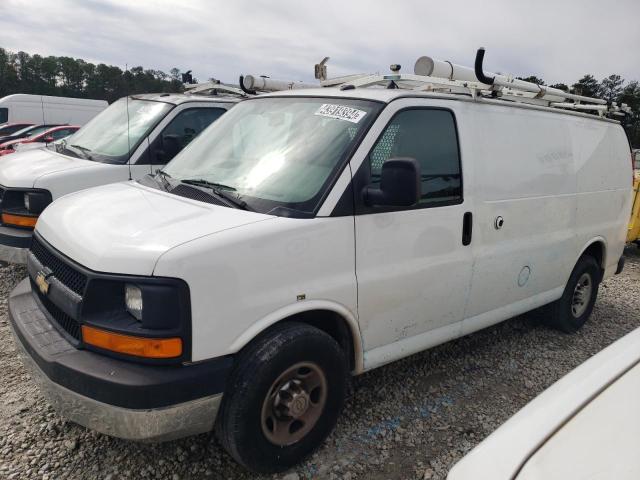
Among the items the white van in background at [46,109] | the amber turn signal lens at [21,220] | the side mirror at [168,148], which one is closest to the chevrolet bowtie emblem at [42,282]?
the amber turn signal lens at [21,220]

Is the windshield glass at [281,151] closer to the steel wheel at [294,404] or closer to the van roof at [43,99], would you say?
the steel wheel at [294,404]

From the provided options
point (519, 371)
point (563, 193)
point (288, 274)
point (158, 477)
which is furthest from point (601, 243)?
point (158, 477)

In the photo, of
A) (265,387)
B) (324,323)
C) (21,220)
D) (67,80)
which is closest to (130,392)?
(265,387)

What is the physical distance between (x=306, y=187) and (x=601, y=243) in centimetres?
370

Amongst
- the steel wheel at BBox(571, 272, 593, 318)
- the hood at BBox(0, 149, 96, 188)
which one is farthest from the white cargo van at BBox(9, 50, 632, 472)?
the hood at BBox(0, 149, 96, 188)

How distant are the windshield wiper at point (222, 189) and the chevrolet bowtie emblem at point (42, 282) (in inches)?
37.7

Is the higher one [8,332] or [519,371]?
[8,332]

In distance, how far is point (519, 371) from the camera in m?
4.15

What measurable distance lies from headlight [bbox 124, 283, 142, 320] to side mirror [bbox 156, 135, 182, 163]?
11.9 ft

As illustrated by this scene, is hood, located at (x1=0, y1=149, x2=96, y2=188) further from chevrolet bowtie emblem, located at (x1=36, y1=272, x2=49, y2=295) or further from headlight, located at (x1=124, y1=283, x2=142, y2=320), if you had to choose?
headlight, located at (x1=124, y1=283, x2=142, y2=320)

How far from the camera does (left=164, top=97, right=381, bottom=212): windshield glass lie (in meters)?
2.77

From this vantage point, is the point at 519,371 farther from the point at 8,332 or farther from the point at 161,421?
the point at 8,332

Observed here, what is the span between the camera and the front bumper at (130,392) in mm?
2178

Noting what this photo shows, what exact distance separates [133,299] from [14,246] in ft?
9.65
